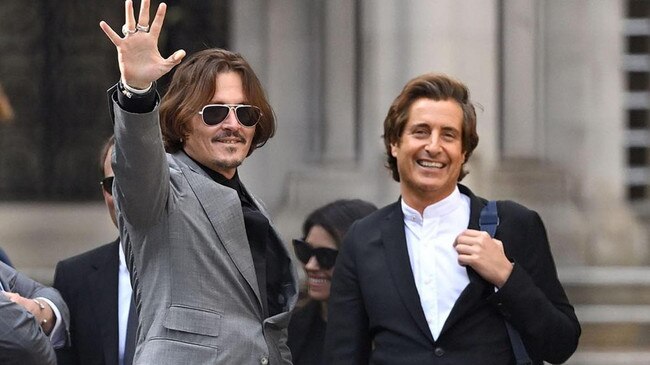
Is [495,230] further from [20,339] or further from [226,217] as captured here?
[20,339]

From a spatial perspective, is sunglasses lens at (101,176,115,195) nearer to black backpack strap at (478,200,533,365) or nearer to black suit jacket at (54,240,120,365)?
black suit jacket at (54,240,120,365)

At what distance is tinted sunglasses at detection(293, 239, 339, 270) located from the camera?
5730mm

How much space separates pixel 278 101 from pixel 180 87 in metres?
6.80

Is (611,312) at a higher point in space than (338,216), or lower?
lower

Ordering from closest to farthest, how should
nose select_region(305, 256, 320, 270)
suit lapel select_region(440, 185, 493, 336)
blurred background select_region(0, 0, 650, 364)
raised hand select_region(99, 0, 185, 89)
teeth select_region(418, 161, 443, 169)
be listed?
raised hand select_region(99, 0, 185, 89) < suit lapel select_region(440, 185, 493, 336) < teeth select_region(418, 161, 443, 169) < nose select_region(305, 256, 320, 270) < blurred background select_region(0, 0, 650, 364)

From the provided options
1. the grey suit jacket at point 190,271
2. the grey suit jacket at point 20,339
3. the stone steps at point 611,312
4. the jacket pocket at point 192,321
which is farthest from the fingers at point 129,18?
the stone steps at point 611,312

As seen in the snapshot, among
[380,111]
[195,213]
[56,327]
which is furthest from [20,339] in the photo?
[380,111]

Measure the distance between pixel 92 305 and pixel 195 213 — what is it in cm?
139

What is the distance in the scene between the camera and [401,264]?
449cm

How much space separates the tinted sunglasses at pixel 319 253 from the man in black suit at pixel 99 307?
2.43ft

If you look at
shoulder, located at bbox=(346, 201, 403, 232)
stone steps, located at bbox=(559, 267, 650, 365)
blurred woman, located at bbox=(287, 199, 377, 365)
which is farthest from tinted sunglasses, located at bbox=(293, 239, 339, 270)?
stone steps, located at bbox=(559, 267, 650, 365)

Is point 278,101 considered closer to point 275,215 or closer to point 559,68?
point 275,215

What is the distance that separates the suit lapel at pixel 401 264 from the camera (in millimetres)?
4395

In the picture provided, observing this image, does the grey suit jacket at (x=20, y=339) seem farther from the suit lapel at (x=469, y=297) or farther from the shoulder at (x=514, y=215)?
the shoulder at (x=514, y=215)
